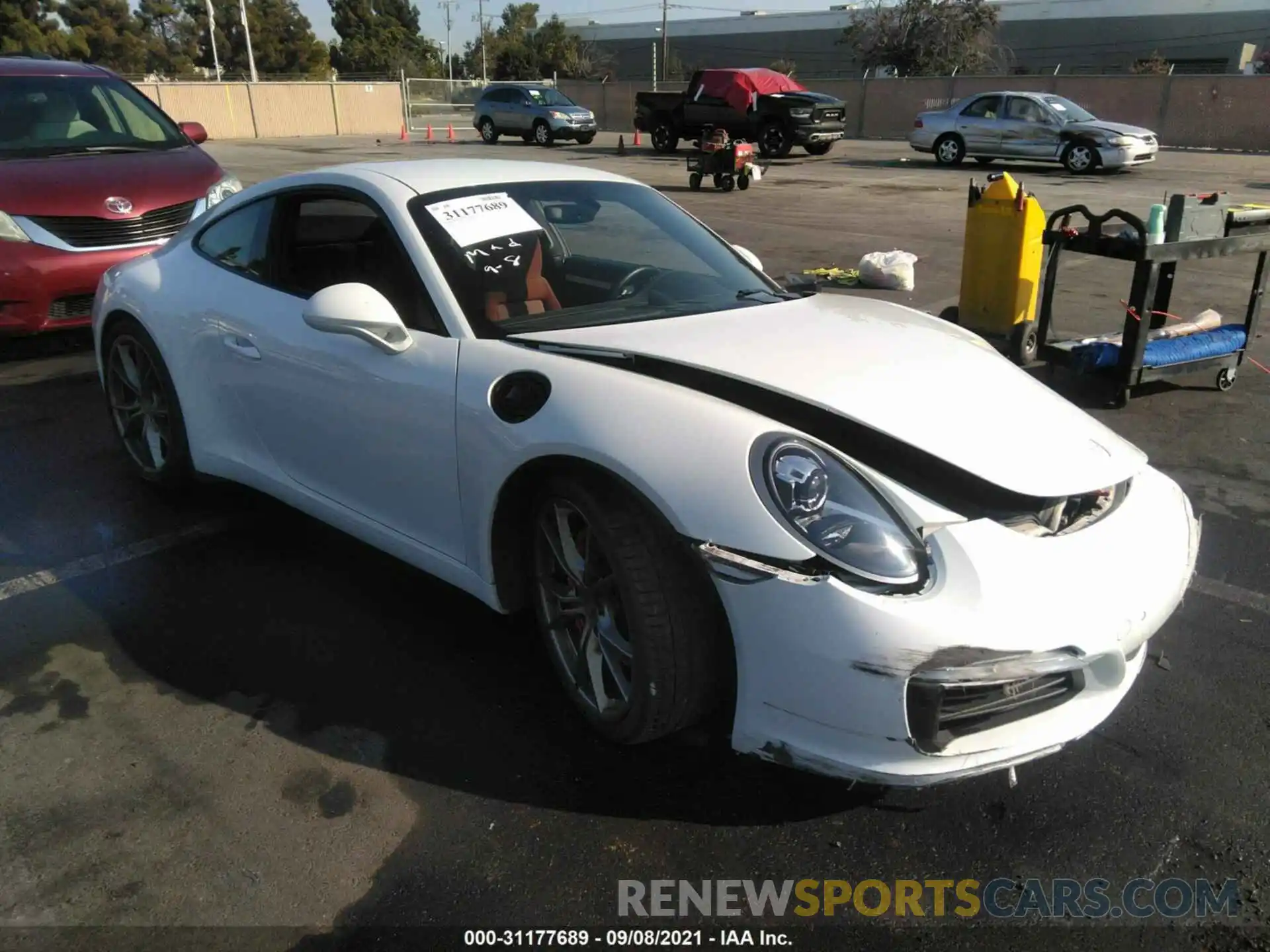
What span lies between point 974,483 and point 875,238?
10056mm

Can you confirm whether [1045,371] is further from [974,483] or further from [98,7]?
[98,7]

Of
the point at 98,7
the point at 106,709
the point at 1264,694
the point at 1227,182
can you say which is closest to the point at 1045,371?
the point at 1264,694

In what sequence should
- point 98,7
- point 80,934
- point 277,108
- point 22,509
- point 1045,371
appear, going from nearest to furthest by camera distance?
point 80,934 → point 22,509 → point 1045,371 → point 277,108 → point 98,7

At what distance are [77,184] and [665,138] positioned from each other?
22.0m

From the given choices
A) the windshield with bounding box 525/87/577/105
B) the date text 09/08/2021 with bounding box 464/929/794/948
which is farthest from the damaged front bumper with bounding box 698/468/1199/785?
the windshield with bounding box 525/87/577/105

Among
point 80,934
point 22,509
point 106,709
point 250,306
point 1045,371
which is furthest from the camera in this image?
point 1045,371

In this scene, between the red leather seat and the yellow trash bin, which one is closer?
the red leather seat

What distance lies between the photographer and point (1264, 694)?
9.78 ft

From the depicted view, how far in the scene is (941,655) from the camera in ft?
6.88

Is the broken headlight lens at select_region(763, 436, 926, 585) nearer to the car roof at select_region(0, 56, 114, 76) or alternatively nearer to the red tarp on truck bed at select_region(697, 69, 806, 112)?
the car roof at select_region(0, 56, 114, 76)

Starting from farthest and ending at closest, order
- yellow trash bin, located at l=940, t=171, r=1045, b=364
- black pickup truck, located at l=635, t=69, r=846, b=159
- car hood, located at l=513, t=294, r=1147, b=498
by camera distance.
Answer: black pickup truck, located at l=635, t=69, r=846, b=159, yellow trash bin, located at l=940, t=171, r=1045, b=364, car hood, located at l=513, t=294, r=1147, b=498

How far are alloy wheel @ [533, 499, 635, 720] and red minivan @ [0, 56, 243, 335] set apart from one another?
500 cm

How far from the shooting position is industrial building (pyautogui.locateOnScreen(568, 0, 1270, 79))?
57.0m

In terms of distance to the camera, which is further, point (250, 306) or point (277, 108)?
point (277, 108)
